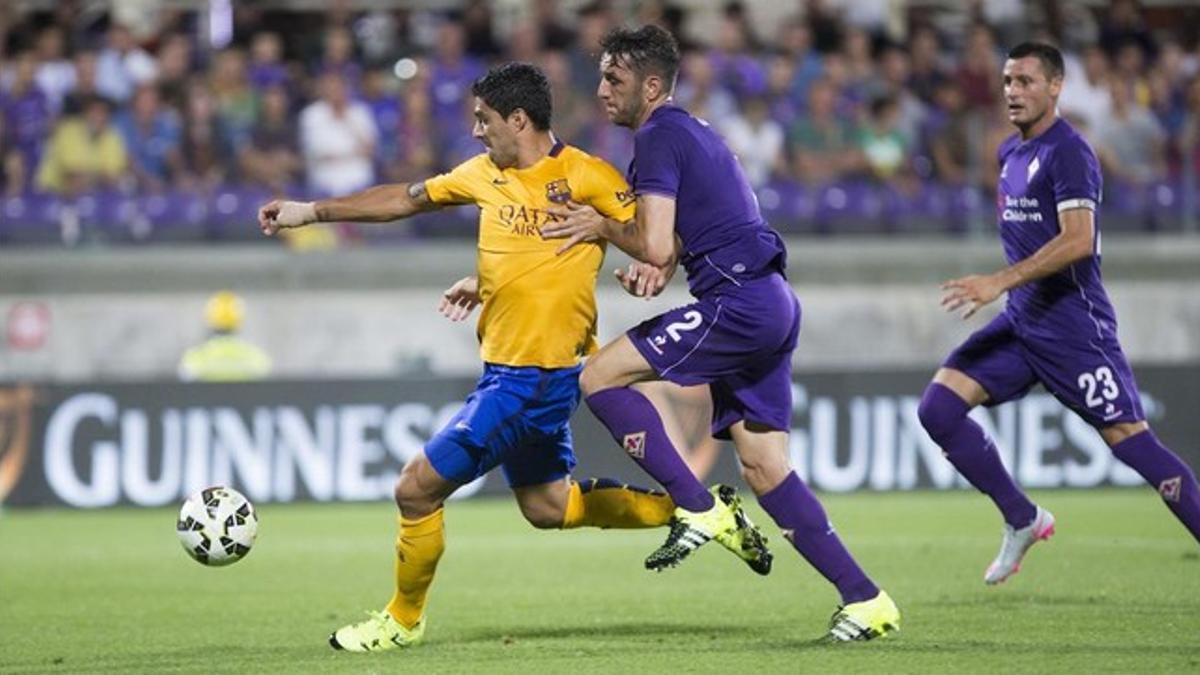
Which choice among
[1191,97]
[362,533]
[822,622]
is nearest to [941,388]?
[822,622]

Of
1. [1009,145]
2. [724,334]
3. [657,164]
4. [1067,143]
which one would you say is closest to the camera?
[657,164]

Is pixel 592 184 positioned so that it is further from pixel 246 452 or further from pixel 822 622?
pixel 246 452

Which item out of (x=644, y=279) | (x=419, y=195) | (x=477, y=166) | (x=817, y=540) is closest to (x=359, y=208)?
(x=419, y=195)

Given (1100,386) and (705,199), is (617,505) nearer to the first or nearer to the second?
(705,199)

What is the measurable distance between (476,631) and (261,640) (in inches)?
33.3

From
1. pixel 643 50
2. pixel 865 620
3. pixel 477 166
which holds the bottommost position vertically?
pixel 865 620

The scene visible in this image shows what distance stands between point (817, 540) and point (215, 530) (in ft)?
7.80

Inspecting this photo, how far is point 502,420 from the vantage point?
7617mm

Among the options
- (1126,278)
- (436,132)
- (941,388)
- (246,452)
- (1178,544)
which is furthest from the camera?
(1126,278)

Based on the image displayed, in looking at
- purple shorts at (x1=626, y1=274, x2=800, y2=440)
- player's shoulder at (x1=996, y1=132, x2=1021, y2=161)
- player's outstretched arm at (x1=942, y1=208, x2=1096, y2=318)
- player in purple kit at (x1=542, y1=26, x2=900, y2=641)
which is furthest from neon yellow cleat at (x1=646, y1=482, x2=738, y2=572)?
player's shoulder at (x1=996, y1=132, x2=1021, y2=161)

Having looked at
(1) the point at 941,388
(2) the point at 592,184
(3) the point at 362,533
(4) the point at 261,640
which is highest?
(2) the point at 592,184

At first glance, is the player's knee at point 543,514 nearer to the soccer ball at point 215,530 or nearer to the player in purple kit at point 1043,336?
the soccer ball at point 215,530

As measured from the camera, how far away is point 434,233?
1680 centimetres

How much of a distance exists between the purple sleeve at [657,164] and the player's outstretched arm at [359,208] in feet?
2.85
